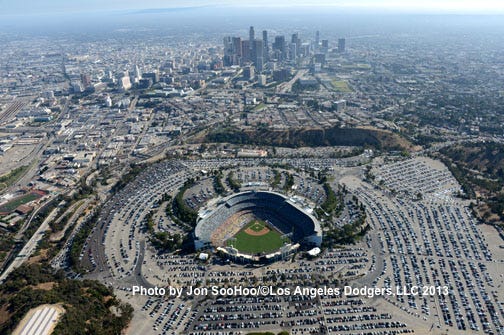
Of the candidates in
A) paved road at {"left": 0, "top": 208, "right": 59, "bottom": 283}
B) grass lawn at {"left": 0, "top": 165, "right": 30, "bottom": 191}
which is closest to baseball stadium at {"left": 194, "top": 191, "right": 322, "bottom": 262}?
paved road at {"left": 0, "top": 208, "right": 59, "bottom": 283}

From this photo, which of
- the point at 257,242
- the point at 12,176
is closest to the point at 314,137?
the point at 257,242

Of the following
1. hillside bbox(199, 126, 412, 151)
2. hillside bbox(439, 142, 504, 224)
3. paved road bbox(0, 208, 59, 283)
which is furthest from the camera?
hillside bbox(199, 126, 412, 151)

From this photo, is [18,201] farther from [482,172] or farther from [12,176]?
[482,172]

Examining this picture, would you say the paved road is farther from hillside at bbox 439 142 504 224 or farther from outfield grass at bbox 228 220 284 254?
hillside at bbox 439 142 504 224

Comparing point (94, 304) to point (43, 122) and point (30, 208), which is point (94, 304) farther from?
point (43, 122)

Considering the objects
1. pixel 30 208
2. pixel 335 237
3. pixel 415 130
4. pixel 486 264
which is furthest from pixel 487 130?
pixel 30 208

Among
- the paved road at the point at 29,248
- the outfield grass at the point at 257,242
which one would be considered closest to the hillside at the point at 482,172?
the outfield grass at the point at 257,242
